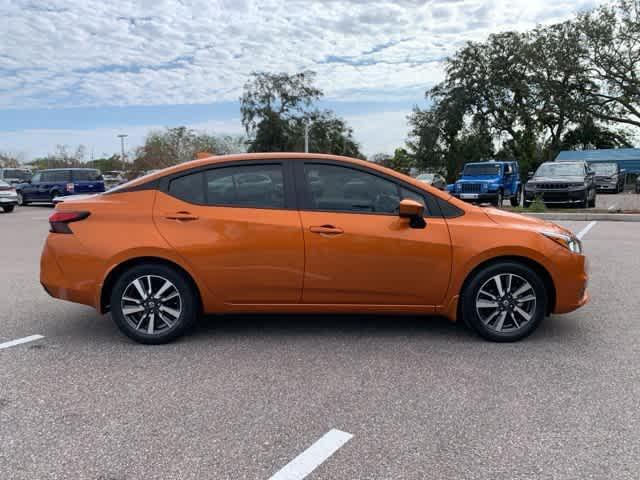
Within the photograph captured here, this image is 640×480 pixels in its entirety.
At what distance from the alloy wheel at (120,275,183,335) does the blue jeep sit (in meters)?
16.8

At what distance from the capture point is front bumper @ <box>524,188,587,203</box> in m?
18.0

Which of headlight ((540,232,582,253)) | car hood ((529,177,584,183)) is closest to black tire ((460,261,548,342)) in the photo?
headlight ((540,232,582,253))

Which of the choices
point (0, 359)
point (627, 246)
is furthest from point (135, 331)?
point (627, 246)

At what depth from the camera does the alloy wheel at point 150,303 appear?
4.37 meters

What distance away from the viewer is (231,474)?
2.60 m

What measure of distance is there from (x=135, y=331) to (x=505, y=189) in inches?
742

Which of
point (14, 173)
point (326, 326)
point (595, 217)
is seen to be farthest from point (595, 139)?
point (326, 326)

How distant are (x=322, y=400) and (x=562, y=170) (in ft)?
60.1

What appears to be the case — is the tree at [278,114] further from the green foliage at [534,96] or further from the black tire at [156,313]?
the black tire at [156,313]

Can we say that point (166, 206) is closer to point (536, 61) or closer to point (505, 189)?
point (505, 189)

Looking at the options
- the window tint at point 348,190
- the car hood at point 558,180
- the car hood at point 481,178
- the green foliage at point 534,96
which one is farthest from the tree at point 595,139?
the window tint at point 348,190

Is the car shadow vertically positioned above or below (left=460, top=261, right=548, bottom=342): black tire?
below

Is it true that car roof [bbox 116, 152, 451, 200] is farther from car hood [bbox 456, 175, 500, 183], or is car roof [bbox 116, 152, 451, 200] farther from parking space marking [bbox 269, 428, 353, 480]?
car hood [bbox 456, 175, 500, 183]

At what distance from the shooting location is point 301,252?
169 inches
